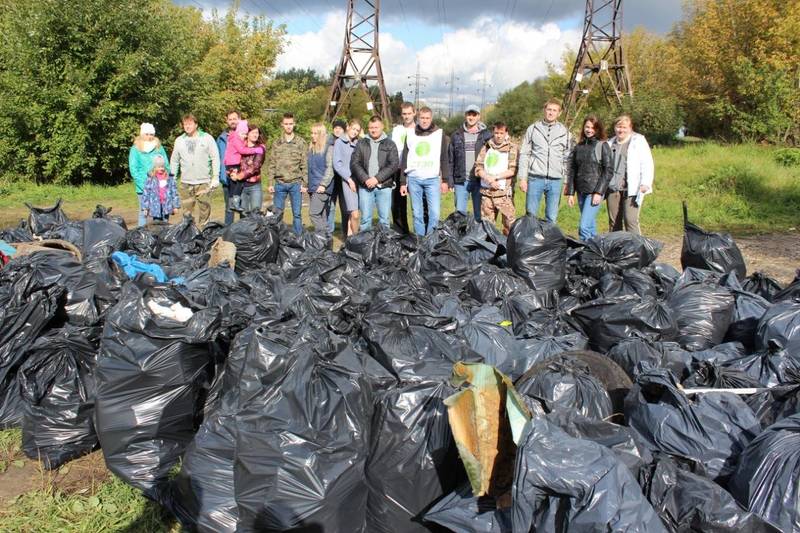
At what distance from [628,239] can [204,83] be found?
1381cm

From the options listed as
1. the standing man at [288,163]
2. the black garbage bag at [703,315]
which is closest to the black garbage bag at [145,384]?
the black garbage bag at [703,315]

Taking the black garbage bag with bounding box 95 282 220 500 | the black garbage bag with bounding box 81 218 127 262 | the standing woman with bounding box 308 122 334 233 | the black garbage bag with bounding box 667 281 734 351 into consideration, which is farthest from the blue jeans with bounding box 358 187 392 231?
the black garbage bag with bounding box 95 282 220 500

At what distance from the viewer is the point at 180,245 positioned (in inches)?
206

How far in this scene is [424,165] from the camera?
20.9ft

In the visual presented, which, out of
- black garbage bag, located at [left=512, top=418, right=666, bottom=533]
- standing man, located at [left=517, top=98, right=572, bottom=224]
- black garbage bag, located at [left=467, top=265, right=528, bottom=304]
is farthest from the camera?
standing man, located at [left=517, top=98, right=572, bottom=224]

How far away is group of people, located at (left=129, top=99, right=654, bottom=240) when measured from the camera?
19.7ft

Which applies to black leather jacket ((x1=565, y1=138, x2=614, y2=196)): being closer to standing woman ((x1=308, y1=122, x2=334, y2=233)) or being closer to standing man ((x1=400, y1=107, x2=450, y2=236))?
standing man ((x1=400, y1=107, x2=450, y2=236))

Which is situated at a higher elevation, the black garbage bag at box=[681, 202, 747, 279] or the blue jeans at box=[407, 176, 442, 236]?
the blue jeans at box=[407, 176, 442, 236]

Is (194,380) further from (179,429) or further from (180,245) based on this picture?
(180,245)

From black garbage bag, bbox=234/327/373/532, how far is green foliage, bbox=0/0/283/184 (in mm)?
11915

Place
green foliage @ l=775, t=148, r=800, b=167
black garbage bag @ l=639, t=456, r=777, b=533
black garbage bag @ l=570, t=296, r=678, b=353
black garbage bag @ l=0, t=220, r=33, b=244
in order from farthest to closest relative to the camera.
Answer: green foliage @ l=775, t=148, r=800, b=167
black garbage bag @ l=0, t=220, r=33, b=244
black garbage bag @ l=570, t=296, r=678, b=353
black garbage bag @ l=639, t=456, r=777, b=533

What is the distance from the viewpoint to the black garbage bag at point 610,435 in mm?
2008

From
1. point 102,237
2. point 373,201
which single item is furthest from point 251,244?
point 373,201

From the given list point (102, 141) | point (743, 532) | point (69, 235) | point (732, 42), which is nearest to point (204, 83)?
point (102, 141)
